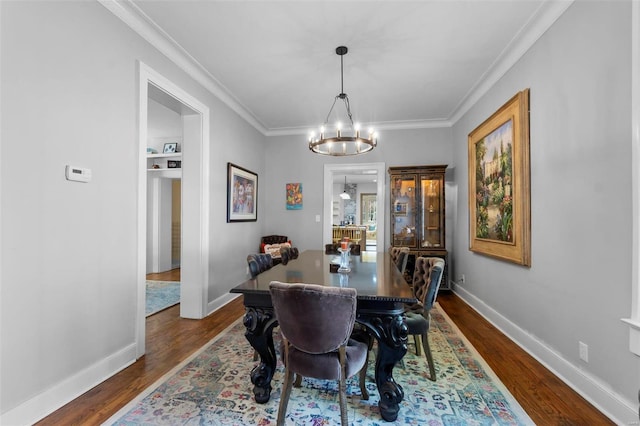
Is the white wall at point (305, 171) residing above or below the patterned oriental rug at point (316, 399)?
above

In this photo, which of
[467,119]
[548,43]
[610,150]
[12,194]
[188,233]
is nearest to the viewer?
[12,194]

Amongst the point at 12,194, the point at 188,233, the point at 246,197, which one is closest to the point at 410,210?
the point at 246,197

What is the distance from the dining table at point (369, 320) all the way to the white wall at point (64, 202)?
3.71ft

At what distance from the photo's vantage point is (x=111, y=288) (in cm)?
215

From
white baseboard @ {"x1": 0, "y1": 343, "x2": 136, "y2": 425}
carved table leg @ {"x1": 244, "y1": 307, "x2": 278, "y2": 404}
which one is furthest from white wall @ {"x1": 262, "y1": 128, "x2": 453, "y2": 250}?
carved table leg @ {"x1": 244, "y1": 307, "x2": 278, "y2": 404}

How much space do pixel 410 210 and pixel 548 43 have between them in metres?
2.74

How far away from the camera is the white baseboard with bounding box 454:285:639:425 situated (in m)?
1.62

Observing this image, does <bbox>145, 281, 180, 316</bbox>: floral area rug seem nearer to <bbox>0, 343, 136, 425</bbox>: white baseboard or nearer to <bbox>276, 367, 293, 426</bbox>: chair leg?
<bbox>0, 343, 136, 425</bbox>: white baseboard

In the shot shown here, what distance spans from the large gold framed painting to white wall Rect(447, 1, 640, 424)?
94 millimetres

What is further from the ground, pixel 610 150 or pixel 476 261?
pixel 610 150

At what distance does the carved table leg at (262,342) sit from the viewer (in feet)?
5.91

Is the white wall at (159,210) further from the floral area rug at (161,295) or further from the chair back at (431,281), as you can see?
the chair back at (431,281)

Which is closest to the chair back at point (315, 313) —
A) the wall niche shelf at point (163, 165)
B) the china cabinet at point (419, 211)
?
the china cabinet at point (419, 211)

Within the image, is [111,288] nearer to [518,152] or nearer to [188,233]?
[188,233]
